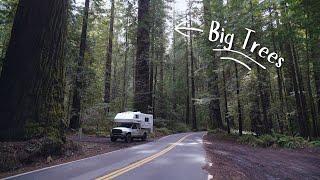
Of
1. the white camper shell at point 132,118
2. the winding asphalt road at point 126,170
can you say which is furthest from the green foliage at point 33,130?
the white camper shell at point 132,118

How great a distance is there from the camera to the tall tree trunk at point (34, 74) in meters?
13.6

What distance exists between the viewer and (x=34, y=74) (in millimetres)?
14375

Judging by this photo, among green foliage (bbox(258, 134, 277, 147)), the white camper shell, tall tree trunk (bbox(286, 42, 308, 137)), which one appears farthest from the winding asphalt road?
tall tree trunk (bbox(286, 42, 308, 137))

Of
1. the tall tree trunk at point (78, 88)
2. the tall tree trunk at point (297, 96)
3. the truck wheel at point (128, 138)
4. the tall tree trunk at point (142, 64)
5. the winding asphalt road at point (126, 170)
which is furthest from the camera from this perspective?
the tall tree trunk at point (142, 64)

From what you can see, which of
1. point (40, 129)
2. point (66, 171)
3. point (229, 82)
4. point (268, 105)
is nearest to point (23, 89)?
point (40, 129)

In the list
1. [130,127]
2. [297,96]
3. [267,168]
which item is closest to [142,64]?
[130,127]

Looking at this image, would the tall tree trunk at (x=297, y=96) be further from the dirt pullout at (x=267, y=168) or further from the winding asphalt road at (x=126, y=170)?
the winding asphalt road at (x=126, y=170)

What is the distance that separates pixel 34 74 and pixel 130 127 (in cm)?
1236

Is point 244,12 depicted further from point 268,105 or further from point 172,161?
point 172,161

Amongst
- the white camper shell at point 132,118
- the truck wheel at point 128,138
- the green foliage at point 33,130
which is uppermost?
the white camper shell at point 132,118

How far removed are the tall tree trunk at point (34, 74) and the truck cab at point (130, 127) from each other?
29.6 feet

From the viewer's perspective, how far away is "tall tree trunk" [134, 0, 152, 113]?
32.7 m

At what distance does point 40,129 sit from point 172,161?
542 cm

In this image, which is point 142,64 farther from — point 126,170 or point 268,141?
point 126,170
